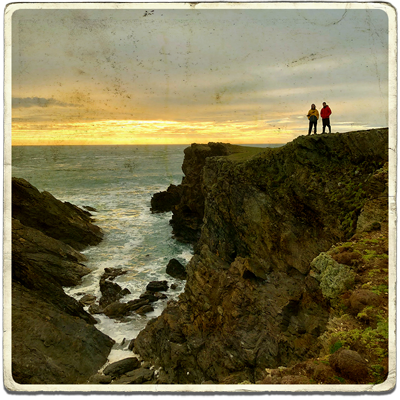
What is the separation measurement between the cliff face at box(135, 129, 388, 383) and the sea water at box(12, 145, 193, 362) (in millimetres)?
4481

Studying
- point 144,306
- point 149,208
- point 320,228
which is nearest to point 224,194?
point 320,228

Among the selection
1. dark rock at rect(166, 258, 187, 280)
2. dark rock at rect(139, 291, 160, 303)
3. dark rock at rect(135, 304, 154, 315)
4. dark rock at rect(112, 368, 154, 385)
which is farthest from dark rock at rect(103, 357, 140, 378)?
dark rock at rect(166, 258, 187, 280)

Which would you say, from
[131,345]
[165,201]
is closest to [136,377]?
[131,345]

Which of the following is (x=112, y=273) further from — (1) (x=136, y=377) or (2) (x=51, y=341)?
(1) (x=136, y=377)

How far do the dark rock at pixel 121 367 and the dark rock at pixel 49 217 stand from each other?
64.3 ft

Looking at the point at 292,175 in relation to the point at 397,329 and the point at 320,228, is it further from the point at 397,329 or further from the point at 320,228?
the point at 397,329

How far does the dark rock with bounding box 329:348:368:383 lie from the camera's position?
4.72 meters

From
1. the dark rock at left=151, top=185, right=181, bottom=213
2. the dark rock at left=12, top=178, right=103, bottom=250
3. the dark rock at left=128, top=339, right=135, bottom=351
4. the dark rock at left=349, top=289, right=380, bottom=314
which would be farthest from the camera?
the dark rock at left=151, top=185, right=181, bottom=213

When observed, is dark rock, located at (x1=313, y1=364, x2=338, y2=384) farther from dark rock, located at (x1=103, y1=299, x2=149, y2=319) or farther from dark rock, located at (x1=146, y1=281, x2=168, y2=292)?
dark rock, located at (x1=146, y1=281, x2=168, y2=292)

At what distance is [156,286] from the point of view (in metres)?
22.8

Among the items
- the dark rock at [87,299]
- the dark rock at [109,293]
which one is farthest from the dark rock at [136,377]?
the dark rock at [87,299]

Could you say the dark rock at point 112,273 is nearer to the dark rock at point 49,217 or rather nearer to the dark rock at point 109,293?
the dark rock at point 109,293

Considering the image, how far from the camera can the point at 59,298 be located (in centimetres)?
1684

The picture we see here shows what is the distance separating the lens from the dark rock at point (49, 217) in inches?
1127
